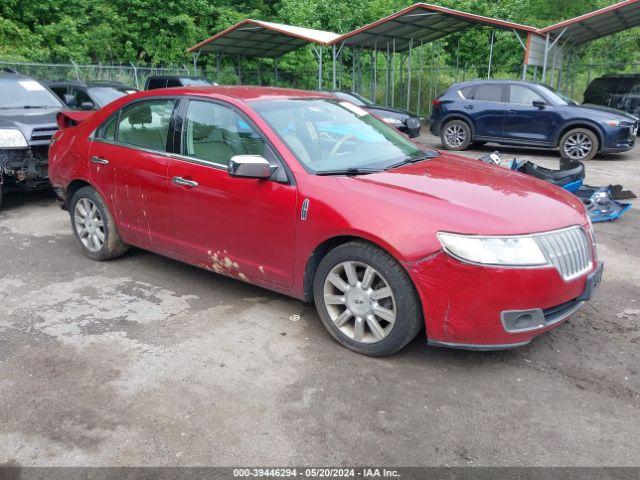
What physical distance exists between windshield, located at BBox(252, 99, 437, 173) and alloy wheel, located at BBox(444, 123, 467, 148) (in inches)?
365

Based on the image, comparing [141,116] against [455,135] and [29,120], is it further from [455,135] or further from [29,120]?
[455,135]

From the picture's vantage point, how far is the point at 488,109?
12.9 m

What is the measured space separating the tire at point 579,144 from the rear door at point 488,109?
1404mm

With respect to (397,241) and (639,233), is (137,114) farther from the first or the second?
(639,233)

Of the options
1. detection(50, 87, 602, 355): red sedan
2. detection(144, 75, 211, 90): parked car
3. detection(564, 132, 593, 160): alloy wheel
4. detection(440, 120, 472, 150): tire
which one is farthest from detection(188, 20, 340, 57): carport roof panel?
detection(50, 87, 602, 355): red sedan

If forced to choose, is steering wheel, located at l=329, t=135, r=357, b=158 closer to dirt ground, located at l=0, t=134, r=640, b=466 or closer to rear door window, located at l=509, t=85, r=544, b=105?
dirt ground, located at l=0, t=134, r=640, b=466

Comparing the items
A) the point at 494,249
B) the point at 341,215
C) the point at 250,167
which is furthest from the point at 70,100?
the point at 494,249

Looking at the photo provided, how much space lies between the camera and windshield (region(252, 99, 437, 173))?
3.99 m

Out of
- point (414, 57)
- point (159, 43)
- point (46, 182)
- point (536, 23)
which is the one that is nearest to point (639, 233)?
point (46, 182)

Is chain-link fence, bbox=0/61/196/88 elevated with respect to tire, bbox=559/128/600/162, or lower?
elevated

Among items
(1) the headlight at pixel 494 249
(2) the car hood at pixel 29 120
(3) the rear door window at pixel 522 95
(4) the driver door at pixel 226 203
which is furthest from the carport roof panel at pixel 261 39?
Result: (1) the headlight at pixel 494 249

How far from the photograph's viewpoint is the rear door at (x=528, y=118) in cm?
1208

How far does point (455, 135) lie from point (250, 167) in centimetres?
1079

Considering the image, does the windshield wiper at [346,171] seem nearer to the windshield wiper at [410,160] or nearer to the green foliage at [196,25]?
the windshield wiper at [410,160]
